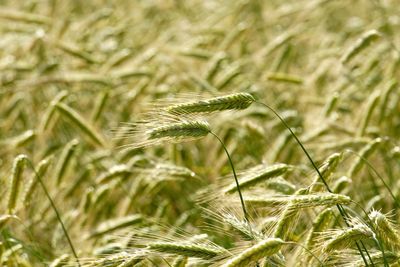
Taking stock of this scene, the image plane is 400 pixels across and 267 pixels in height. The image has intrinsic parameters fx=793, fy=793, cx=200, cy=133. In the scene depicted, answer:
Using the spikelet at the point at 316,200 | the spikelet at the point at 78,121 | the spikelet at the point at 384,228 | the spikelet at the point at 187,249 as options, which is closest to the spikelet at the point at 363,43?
the spikelet at the point at 78,121

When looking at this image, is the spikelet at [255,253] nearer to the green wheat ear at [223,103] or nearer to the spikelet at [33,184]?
the green wheat ear at [223,103]

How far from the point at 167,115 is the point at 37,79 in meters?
2.57

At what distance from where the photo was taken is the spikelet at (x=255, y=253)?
6.91 feet

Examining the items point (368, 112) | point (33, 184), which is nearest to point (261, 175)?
point (33, 184)

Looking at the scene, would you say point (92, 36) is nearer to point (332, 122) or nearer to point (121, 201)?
point (121, 201)

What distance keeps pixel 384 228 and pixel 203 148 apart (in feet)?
8.51

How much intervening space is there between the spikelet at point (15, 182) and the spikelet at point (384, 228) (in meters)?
1.37

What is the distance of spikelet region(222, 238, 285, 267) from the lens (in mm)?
2105

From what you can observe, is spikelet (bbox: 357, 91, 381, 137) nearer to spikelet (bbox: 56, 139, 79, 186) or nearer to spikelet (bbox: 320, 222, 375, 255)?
spikelet (bbox: 56, 139, 79, 186)

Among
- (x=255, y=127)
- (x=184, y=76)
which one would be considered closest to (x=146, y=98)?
(x=184, y=76)

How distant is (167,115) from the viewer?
2598 millimetres

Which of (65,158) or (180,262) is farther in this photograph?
(65,158)

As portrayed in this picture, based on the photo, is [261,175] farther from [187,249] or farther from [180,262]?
[187,249]

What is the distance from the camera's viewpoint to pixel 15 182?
3107 mm
